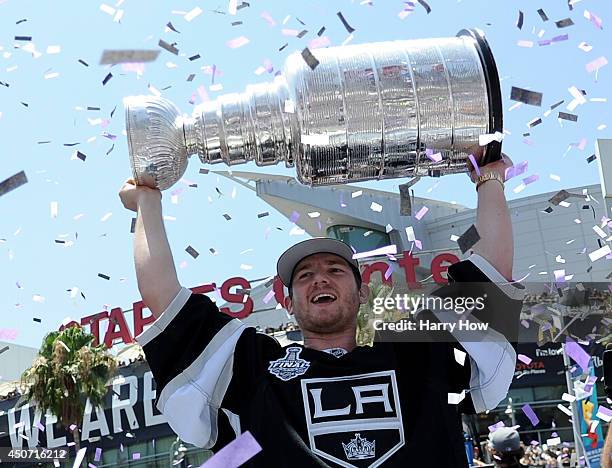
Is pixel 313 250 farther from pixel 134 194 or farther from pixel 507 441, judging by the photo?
pixel 507 441

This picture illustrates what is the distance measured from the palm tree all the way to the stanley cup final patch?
964 inches

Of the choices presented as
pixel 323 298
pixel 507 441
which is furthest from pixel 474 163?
pixel 507 441

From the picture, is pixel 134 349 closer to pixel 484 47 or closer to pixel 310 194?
pixel 310 194

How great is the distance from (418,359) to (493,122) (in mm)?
980

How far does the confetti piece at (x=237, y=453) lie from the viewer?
2.78 m

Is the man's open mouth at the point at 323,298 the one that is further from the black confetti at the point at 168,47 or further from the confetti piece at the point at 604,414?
the confetti piece at the point at 604,414

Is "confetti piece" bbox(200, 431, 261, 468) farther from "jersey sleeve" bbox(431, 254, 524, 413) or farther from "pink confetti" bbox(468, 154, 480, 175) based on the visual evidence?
"pink confetti" bbox(468, 154, 480, 175)

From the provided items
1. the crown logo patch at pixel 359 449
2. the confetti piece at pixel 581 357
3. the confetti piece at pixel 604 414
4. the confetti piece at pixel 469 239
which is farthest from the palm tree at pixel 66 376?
the crown logo patch at pixel 359 449

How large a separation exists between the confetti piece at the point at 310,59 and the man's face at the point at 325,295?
778 millimetres

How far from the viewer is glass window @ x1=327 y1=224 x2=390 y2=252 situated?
49.5m

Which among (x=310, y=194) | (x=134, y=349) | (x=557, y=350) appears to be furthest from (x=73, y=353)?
(x=310, y=194)

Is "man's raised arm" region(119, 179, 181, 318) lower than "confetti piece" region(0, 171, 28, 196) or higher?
lower

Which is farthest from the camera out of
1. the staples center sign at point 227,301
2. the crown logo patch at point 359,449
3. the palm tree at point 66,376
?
the staples center sign at point 227,301

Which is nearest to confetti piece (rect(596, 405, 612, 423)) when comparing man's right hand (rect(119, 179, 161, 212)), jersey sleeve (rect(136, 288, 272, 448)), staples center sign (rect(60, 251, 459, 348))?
jersey sleeve (rect(136, 288, 272, 448))
